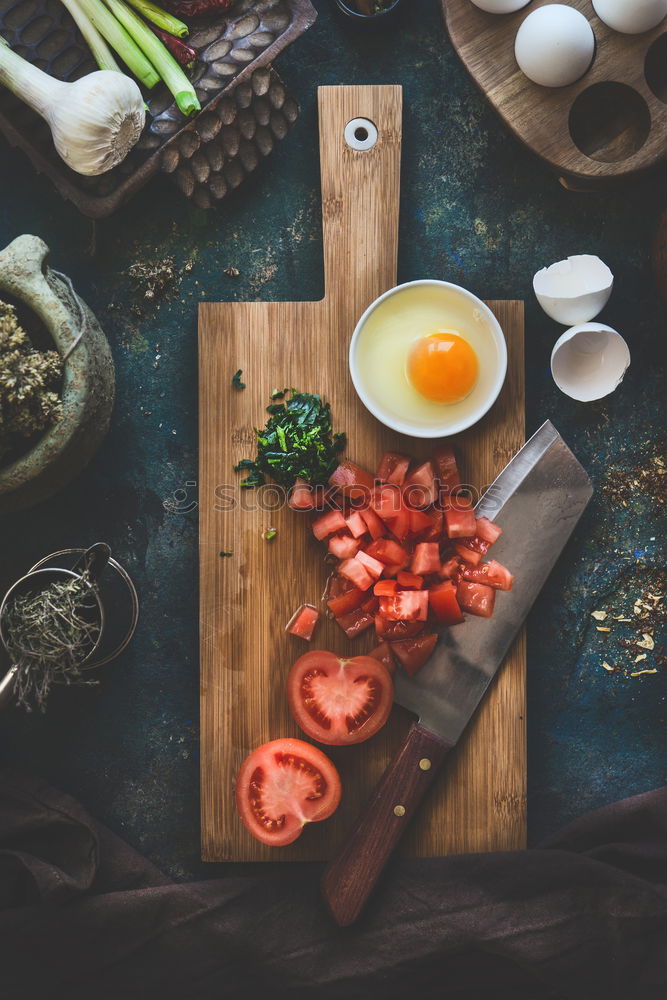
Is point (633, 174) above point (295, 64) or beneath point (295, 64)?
beneath

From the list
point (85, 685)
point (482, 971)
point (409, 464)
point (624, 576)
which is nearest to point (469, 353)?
point (409, 464)

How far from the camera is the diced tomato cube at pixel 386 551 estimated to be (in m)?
2.39

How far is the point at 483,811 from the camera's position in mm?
2469

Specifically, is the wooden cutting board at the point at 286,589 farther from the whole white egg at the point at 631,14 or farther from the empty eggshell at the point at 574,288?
the whole white egg at the point at 631,14

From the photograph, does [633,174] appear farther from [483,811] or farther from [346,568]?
[483,811]

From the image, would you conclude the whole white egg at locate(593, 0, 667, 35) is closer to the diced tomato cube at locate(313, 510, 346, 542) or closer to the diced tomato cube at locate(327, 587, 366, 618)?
the diced tomato cube at locate(313, 510, 346, 542)

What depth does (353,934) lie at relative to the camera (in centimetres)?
237

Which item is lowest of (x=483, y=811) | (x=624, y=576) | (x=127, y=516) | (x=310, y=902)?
(x=310, y=902)

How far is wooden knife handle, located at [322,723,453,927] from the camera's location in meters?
2.35

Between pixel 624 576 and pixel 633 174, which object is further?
pixel 624 576

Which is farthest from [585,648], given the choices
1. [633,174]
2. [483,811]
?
[633,174]

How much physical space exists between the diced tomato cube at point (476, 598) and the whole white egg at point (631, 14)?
5.53ft

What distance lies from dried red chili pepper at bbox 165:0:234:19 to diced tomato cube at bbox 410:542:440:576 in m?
1.71

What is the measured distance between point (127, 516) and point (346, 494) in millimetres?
742
